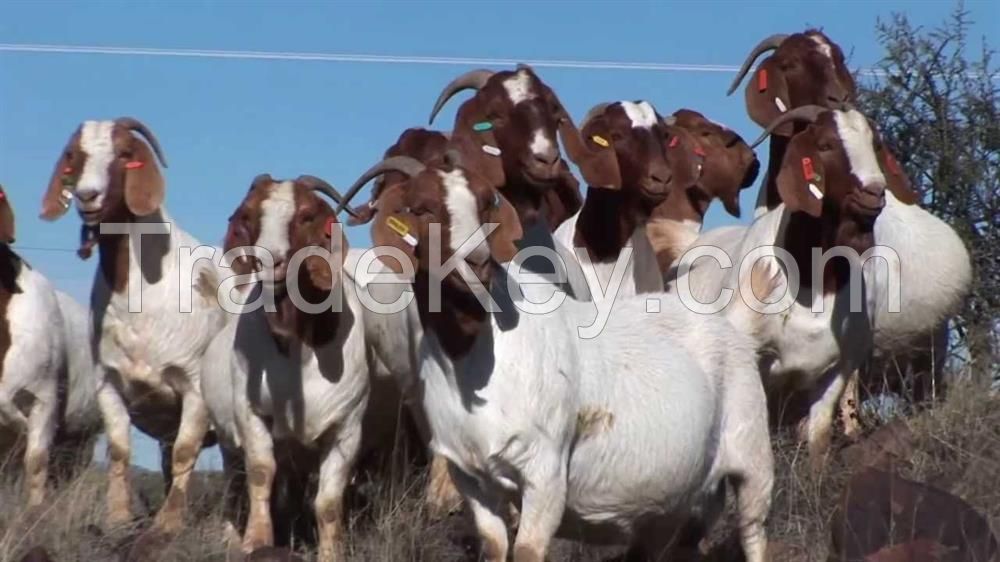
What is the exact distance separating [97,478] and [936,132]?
19.3 ft

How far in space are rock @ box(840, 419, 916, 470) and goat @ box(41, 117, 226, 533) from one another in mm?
3285

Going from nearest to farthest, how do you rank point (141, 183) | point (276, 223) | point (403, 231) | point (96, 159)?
1. point (403, 231)
2. point (276, 223)
3. point (96, 159)
4. point (141, 183)

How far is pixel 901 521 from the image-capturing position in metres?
8.97

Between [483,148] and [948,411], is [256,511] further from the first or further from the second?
[948,411]

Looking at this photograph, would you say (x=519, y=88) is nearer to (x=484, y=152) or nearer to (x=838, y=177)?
(x=484, y=152)

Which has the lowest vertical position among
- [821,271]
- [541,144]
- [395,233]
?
[821,271]

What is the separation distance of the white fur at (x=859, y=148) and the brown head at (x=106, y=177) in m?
3.48

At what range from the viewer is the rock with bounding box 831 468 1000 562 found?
8.85m

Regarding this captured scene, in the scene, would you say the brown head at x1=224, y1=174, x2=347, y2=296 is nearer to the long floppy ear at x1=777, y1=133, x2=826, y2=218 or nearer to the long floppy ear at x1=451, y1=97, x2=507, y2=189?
the long floppy ear at x1=451, y1=97, x2=507, y2=189

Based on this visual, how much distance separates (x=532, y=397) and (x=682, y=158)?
459 cm

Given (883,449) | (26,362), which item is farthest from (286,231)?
(883,449)

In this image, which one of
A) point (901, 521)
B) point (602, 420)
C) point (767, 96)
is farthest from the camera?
point (767, 96)

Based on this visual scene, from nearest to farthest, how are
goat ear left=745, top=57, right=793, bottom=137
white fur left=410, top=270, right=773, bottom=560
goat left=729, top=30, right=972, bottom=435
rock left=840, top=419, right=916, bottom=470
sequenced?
white fur left=410, top=270, right=773, bottom=560, rock left=840, top=419, right=916, bottom=470, goat left=729, top=30, right=972, bottom=435, goat ear left=745, top=57, right=793, bottom=137

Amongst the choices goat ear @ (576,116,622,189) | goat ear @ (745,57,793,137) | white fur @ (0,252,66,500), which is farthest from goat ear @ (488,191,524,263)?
goat ear @ (745,57,793,137)
